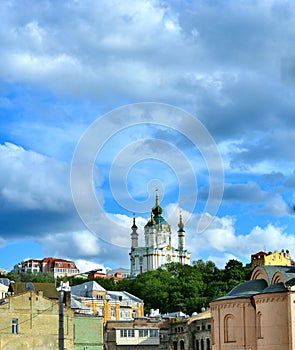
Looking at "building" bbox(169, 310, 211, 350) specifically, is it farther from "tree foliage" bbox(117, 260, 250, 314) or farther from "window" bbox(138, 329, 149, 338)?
"tree foliage" bbox(117, 260, 250, 314)

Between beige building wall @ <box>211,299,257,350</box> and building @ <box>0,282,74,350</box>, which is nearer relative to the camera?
building @ <box>0,282,74,350</box>

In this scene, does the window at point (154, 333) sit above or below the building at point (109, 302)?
below

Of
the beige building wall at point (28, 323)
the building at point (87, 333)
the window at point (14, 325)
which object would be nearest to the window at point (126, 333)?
the building at point (87, 333)

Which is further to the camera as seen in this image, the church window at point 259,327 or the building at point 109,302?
the building at point 109,302

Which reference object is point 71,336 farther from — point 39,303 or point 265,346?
A: point 265,346

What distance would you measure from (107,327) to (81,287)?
39.6 m

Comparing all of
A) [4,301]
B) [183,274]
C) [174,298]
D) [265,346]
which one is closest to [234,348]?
[265,346]

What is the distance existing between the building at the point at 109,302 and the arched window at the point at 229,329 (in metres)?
51.5

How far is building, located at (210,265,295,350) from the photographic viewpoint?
76500 mm

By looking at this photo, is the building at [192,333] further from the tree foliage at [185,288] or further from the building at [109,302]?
the tree foliage at [185,288]

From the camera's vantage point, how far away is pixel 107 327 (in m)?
112

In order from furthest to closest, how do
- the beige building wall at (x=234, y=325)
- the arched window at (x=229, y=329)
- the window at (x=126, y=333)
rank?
1. the window at (x=126, y=333)
2. the arched window at (x=229, y=329)
3. the beige building wall at (x=234, y=325)

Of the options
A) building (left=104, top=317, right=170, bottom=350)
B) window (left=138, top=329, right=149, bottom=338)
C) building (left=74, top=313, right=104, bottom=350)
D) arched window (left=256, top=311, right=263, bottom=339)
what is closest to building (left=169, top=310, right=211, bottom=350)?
building (left=104, top=317, right=170, bottom=350)

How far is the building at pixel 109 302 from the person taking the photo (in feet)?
448
